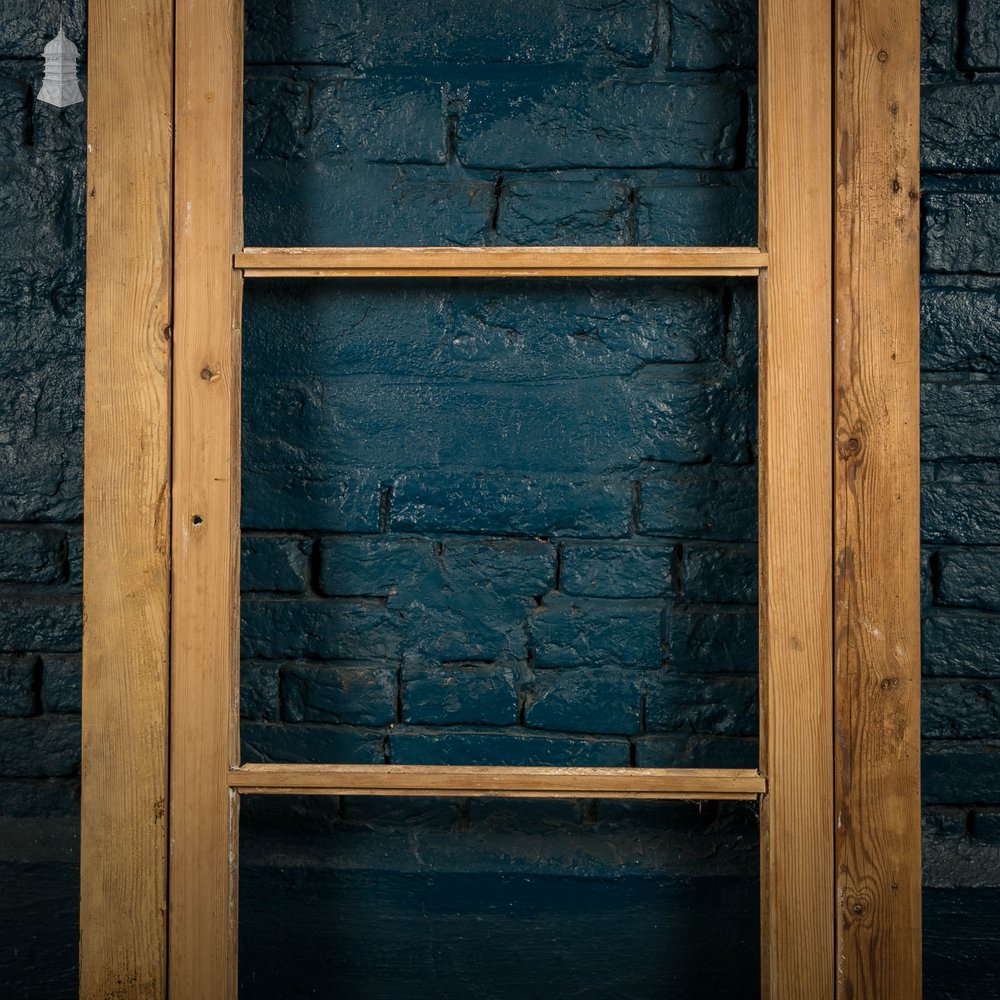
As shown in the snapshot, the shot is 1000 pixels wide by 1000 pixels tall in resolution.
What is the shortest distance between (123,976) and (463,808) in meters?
0.39

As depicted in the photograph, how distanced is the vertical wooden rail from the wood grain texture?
0.05ft

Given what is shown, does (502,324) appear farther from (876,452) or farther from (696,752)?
(696,752)

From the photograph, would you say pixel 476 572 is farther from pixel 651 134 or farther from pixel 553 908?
pixel 651 134

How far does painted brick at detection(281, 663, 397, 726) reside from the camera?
3.41 ft

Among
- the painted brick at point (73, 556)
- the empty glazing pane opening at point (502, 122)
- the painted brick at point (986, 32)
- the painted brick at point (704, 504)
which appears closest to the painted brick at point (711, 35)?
the empty glazing pane opening at point (502, 122)

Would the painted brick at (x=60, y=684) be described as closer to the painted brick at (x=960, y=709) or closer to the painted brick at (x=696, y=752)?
the painted brick at (x=696, y=752)

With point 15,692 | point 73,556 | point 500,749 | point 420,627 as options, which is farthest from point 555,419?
point 15,692

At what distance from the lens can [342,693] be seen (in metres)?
1.04

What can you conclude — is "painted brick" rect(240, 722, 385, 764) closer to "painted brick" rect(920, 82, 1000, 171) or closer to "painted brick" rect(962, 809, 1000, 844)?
"painted brick" rect(962, 809, 1000, 844)

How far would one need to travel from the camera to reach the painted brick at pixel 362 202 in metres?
1.02

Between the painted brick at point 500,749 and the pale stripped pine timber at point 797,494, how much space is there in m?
0.22

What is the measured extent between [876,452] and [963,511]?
264 millimetres

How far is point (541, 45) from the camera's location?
102 cm

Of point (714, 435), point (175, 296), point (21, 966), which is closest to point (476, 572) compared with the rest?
point (714, 435)
